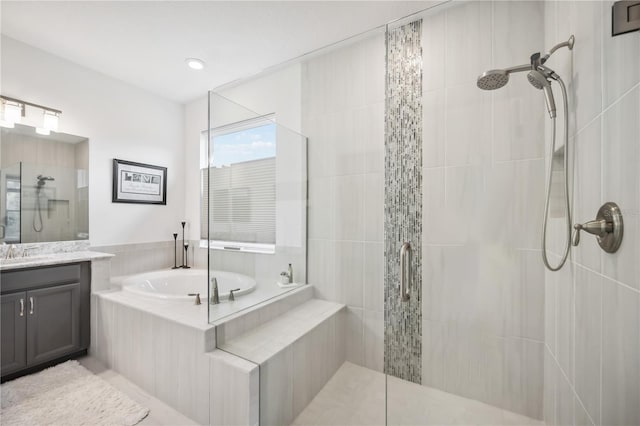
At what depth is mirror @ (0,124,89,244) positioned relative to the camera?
2.28 meters

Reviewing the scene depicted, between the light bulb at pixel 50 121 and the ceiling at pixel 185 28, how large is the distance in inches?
22.8

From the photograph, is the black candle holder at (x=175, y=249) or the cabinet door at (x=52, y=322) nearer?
the cabinet door at (x=52, y=322)

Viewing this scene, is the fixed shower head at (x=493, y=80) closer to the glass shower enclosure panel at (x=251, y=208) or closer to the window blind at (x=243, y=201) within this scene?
the glass shower enclosure panel at (x=251, y=208)

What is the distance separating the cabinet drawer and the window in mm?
1353

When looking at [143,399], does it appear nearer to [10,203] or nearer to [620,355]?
[10,203]

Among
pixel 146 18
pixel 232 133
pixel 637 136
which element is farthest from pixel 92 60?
pixel 637 136

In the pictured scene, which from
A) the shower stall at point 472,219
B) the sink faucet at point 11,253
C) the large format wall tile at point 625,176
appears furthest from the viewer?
the sink faucet at point 11,253

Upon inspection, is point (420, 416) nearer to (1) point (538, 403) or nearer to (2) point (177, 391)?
(1) point (538, 403)

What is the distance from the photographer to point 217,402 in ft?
4.84

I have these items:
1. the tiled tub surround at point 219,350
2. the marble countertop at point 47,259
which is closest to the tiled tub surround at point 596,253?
the tiled tub surround at point 219,350

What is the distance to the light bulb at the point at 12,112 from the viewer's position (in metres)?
2.22

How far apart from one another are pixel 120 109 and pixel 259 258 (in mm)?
2577

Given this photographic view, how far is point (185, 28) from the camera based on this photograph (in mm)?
2168

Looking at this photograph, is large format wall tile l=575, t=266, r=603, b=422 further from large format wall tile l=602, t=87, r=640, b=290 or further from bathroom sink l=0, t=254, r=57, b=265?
bathroom sink l=0, t=254, r=57, b=265
